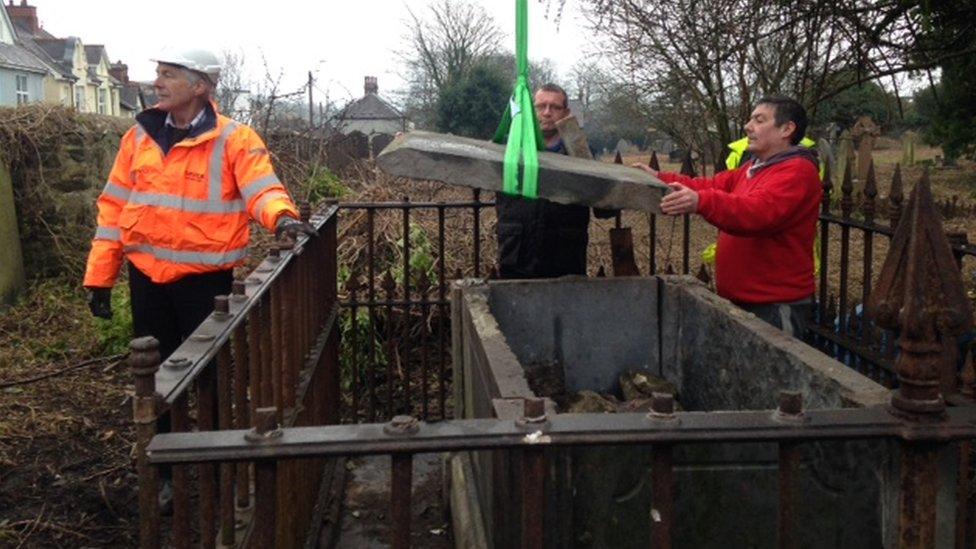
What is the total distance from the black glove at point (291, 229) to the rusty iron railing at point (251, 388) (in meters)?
0.08

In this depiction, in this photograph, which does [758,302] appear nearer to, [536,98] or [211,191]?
[536,98]

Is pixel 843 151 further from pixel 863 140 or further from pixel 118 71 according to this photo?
pixel 118 71

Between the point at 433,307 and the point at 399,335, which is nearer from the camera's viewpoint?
the point at 399,335

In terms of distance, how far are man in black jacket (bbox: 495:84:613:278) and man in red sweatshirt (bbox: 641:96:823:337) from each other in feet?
2.31

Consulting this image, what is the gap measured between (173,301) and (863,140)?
19.2 meters

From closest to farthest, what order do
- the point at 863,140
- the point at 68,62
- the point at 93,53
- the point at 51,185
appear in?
the point at 51,185 < the point at 863,140 < the point at 68,62 < the point at 93,53

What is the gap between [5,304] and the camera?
8.00 m

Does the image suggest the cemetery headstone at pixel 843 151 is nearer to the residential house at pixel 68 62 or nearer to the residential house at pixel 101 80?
the residential house at pixel 68 62

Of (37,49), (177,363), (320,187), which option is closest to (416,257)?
(320,187)

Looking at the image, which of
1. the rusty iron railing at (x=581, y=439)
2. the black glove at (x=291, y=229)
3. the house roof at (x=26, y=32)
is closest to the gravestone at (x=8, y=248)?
the black glove at (x=291, y=229)

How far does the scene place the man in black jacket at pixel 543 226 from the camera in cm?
478

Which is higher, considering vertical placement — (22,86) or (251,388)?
(22,86)

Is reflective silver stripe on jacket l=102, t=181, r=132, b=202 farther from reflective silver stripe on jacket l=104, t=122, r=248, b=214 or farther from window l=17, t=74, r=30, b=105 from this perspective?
window l=17, t=74, r=30, b=105

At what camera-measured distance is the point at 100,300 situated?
4270 mm
